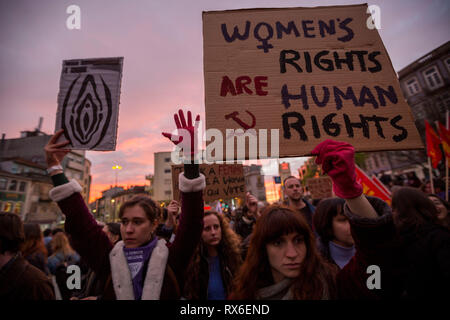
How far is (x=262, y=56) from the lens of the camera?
2.25 m

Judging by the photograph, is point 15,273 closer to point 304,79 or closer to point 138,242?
point 138,242

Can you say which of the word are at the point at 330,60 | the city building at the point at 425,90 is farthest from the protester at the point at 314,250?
the city building at the point at 425,90

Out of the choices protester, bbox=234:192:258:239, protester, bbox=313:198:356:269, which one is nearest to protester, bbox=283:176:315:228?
protester, bbox=234:192:258:239

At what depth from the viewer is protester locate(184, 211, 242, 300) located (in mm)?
2416

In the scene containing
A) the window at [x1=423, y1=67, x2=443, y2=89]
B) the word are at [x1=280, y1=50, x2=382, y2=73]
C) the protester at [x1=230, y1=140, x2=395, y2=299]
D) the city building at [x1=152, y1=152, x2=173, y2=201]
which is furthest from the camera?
the city building at [x1=152, y1=152, x2=173, y2=201]

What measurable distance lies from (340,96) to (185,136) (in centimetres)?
149

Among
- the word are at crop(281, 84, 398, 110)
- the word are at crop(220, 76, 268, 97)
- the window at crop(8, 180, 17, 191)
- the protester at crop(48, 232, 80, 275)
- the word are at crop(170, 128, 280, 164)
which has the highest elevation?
the window at crop(8, 180, 17, 191)

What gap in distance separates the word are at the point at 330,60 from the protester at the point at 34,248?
15.0ft

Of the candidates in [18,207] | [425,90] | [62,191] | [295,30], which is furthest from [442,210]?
[18,207]

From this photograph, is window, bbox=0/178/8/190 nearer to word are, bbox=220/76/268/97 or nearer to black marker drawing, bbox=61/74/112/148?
black marker drawing, bbox=61/74/112/148

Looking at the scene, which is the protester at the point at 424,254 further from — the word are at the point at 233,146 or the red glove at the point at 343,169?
the word are at the point at 233,146

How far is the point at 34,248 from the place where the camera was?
3670mm

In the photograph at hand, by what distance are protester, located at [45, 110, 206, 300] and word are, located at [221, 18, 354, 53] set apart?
1204mm

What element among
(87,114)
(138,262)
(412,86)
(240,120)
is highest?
(412,86)
